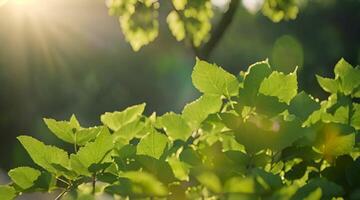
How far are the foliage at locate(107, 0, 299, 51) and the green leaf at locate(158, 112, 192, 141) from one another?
18.5 feet

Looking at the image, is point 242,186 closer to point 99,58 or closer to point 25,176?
point 25,176

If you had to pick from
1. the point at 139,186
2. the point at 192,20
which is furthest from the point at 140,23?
the point at 139,186

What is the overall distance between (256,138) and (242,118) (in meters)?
0.09

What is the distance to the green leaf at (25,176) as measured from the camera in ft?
5.22

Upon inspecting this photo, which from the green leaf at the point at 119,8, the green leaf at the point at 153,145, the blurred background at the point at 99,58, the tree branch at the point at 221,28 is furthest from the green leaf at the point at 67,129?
the blurred background at the point at 99,58

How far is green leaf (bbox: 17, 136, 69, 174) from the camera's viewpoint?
1.55 m

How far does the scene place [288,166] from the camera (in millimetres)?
1678

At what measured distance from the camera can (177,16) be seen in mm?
8133

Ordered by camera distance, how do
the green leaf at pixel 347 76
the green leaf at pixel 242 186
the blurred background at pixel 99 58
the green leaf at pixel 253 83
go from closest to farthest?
the green leaf at pixel 242 186 < the green leaf at pixel 253 83 < the green leaf at pixel 347 76 < the blurred background at pixel 99 58

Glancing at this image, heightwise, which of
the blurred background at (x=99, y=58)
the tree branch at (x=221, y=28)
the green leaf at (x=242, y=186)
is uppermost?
the green leaf at (x=242, y=186)

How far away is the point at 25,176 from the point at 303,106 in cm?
68

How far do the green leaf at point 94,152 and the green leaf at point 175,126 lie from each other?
0.64ft

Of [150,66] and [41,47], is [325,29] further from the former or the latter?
[41,47]

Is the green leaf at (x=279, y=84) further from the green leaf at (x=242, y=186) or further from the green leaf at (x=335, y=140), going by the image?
the green leaf at (x=242, y=186)
